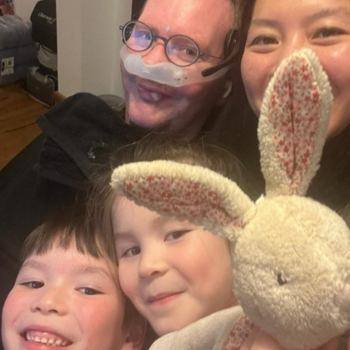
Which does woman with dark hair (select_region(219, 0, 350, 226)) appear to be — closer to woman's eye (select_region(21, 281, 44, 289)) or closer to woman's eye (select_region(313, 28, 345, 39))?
woman's eye (select_region(313, 28, 345, 39))

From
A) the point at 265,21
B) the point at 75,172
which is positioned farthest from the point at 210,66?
the point at 75,172

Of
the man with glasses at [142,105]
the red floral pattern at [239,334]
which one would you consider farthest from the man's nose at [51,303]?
the red floral pattern at [239,334]

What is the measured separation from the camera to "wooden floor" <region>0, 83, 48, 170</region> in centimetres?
222

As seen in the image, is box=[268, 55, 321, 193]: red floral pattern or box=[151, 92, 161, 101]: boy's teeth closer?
box=[268, 55, 321, 193]: red floral pattern

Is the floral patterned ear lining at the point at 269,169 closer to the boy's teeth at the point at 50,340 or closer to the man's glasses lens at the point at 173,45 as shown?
the boy's teeth at the point at 50,340

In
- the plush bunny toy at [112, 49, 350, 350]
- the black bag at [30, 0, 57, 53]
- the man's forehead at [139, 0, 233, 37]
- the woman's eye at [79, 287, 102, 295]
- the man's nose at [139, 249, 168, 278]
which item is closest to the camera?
the plush bunny toy at [112, 49, 350, 350]

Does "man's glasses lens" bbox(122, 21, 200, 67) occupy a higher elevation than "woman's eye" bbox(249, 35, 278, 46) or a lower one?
lower

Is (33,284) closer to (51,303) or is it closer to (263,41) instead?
(51,303)

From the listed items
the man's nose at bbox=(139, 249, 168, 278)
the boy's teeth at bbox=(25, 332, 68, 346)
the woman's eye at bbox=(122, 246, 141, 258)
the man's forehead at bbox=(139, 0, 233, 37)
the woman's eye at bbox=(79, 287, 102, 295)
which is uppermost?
the man's forehead at bbox=(139, 0, 233, 37)

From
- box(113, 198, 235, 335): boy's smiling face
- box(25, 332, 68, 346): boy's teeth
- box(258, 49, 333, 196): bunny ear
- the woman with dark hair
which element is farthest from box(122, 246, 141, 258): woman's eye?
box(258, 49, 333, 196): bunny ear

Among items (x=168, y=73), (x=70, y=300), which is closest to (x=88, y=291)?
(x=70, y=300)

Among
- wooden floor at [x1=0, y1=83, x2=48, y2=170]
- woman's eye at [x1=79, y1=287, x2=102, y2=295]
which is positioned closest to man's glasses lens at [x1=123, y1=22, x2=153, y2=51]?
woman's eye at [x1=79, y1=287, x2=102, y2=295]

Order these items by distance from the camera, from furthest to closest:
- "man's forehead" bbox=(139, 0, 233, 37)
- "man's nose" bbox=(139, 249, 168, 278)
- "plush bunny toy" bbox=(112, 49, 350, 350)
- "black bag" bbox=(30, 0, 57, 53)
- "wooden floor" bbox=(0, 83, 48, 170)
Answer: "black bag" bbox=(30, 0, 57, 53) → "wooden floor" bbox=(0, 83, 48, 170) → "man's forehead" bbox=(139, 0, 233, 37) → "man's nose" bbox=(139, 249, 168, 278) → "plush bunny toy" bbox=(112, 49, 350, 350)

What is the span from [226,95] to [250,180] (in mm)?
271
